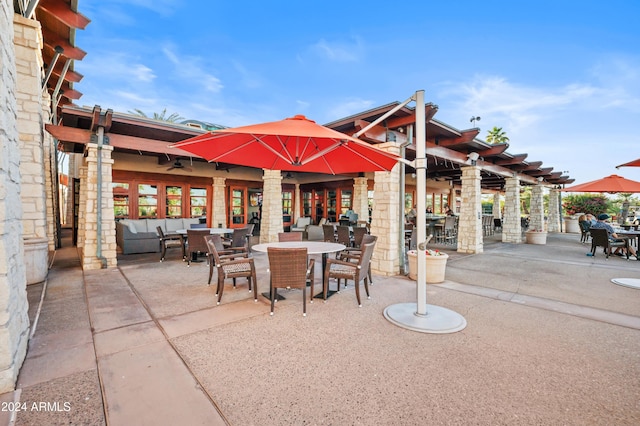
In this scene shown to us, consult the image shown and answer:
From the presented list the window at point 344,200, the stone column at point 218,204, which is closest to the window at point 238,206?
the stone column at point 218,204

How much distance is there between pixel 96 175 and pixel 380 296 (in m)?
6.10

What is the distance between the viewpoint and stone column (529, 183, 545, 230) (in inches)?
497

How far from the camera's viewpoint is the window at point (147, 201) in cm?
938

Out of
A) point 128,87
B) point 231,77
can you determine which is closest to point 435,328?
point 231,77

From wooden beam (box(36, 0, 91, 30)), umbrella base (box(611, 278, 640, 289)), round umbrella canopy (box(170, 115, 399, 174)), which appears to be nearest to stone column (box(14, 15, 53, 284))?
wooden beam (box(36, 0, 91, 30))

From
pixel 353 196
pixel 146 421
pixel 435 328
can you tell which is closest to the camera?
pixel 146 421

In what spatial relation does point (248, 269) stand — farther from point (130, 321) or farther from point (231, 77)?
point (231, 77)

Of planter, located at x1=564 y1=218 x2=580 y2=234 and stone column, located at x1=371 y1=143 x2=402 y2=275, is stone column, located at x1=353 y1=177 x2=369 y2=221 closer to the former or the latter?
stone column, located at x1=371 y1=143 x2=402 y2=275

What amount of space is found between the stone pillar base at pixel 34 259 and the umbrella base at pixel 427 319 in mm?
5717

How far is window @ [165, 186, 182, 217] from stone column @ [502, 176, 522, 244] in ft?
41.9

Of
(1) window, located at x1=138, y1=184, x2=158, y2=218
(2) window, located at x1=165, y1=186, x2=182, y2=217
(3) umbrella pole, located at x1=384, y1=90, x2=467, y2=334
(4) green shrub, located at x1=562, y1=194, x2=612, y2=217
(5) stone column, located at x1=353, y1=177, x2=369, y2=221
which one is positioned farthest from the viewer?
(4) green shrub, located at x1=562, y1=194, x2=612, y2=217

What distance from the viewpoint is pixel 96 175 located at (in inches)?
216

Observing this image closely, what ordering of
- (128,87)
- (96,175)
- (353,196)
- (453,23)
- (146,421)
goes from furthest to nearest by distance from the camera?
(128,87)
(353,196)
(453,23)
(96,175)
(146,421)

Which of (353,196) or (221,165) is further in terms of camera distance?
(353,196)
